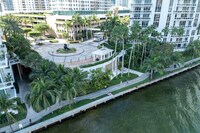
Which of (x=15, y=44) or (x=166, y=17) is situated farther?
(x=166, y=17)

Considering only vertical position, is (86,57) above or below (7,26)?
below

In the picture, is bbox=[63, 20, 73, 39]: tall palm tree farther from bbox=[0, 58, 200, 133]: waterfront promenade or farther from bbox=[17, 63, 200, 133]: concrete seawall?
bbox=[17, 63, 200, 133]: concrete seawall

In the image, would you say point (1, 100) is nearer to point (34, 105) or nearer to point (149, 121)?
point (34, 105)

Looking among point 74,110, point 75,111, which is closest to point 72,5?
point 74,110

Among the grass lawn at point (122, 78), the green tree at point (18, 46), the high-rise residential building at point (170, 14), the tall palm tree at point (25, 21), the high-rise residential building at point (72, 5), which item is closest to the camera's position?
the grass lawn at point (122, 78)

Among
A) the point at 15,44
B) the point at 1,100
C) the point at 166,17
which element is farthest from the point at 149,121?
the point at 166,17

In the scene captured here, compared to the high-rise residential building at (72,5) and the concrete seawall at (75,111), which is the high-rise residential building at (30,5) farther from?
the concrete seawall at (75,111)

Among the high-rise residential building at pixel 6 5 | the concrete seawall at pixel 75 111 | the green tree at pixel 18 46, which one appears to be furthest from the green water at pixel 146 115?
the high-rise residential building at pixel 6 5
